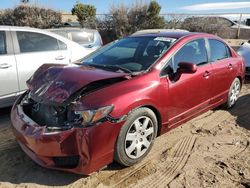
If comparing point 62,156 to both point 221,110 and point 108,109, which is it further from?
point 221,110

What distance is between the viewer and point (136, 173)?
391 centimetres

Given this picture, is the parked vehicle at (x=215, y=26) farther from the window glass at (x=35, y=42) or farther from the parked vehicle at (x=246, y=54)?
the window glass at (x=35, y=42)

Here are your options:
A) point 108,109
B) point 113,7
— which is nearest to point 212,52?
point 108,109

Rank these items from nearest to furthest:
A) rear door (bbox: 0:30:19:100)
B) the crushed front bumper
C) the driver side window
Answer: the crushed front bumper < the driver side window < rear door (bbox: 0:30:19:100)

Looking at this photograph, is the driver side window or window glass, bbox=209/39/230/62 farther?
window glass, bbox=209/39/230/62

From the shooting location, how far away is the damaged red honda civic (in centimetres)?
352

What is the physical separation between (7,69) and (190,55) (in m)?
3.09

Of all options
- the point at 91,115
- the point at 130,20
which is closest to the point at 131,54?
the point at 91,115

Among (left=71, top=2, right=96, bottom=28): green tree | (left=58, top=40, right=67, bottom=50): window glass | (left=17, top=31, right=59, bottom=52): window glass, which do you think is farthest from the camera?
(left=71, top=2, right=96, bottom=28): green tree

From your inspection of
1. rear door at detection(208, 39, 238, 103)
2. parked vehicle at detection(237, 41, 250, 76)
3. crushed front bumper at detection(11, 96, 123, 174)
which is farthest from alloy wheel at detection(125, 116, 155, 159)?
parked vehicle at detection(237, 41, 250, 76)

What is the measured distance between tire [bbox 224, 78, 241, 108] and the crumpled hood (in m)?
2.85

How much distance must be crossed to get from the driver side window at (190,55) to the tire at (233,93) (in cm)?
122

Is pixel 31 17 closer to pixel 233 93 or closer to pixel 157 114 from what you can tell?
pixel 233 93

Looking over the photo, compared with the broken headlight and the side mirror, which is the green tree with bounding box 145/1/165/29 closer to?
the side mirror
